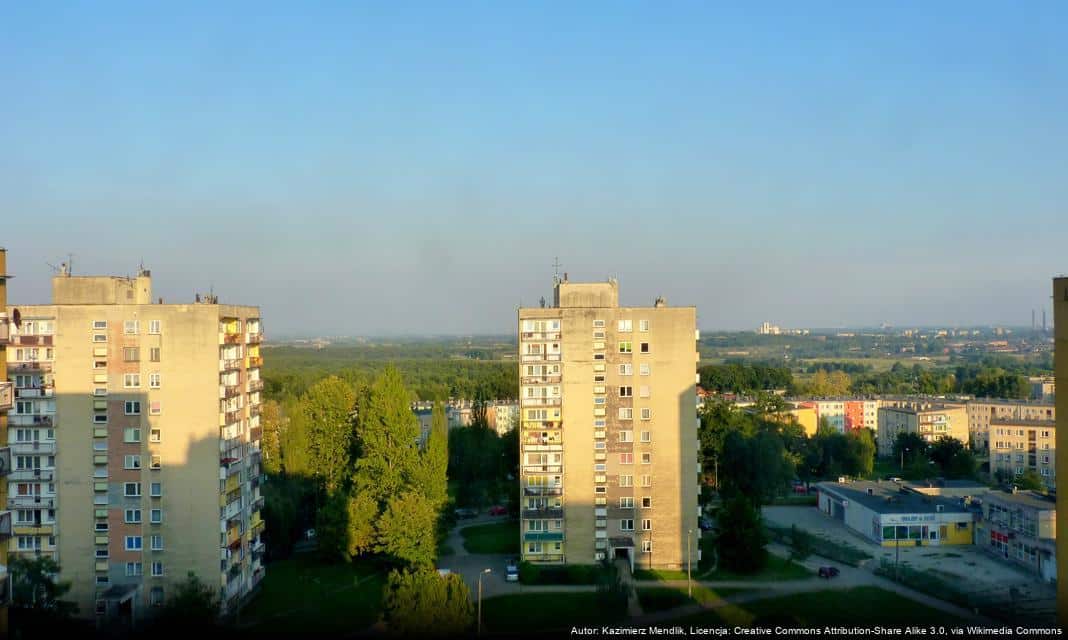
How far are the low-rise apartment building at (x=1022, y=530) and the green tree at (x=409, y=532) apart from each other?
16252mm

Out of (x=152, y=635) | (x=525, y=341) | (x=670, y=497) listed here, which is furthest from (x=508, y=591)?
(x=152, y=635)

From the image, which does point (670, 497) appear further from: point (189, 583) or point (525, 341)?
point (189, 583)

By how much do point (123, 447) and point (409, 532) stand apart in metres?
7.15

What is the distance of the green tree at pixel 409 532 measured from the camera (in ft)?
73.4

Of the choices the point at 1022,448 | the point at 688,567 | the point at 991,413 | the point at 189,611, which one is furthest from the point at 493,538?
the point at 991,413

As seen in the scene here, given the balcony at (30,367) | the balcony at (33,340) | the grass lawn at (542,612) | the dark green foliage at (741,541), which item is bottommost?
the grass lawn at (542,612)

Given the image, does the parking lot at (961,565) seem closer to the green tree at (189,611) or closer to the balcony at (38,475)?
the green tree at (189,611)

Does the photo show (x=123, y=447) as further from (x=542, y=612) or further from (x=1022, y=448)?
(x=1022, y=448)

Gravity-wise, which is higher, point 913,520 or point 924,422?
point 924,422

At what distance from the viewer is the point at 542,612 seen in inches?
797

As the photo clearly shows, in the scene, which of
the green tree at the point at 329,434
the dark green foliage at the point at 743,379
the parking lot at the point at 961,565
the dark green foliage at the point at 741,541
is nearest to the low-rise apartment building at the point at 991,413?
the parking lot at the point at 961,565

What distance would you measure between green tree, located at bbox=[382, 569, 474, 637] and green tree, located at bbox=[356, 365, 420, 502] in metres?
8.56

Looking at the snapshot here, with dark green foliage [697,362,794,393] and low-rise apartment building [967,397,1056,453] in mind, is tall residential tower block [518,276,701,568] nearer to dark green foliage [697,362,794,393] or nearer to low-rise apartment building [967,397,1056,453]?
low-rise apartment building [967,397,1056,453]

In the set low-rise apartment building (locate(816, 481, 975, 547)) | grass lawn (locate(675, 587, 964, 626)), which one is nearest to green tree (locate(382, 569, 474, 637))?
grass lawn (locate(675, 587, 964, 626))
